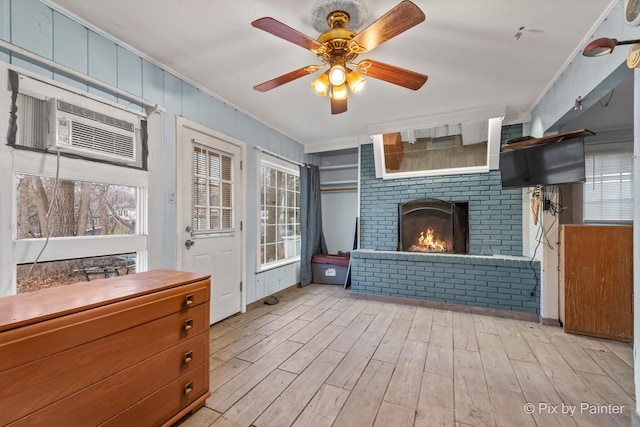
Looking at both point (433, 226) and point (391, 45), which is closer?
point (391, 45)

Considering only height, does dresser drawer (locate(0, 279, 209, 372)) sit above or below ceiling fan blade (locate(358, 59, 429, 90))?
below

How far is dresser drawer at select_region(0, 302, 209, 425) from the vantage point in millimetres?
940

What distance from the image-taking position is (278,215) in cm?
429

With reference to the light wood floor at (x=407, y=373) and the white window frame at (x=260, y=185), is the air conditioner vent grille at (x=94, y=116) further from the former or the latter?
the light wood floor at (x=407, y=373)

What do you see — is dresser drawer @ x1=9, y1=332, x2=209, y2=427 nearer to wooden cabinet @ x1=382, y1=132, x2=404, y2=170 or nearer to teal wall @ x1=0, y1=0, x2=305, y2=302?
teal wall @ x1=0, y1=0, x2=305, y2=302

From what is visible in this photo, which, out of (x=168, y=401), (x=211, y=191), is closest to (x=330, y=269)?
(x=211, y=191)

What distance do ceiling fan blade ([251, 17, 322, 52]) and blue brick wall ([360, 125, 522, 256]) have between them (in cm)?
279

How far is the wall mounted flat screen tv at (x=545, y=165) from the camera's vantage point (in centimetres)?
234

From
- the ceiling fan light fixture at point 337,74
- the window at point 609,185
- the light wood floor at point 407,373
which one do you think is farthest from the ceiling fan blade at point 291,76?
the window at point 609,185

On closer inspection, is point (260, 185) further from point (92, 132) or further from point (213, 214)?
point (92, 132)

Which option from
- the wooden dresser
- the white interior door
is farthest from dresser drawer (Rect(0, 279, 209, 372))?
the white interior door

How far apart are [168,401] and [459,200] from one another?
384 centimetres

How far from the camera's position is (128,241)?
209 cm

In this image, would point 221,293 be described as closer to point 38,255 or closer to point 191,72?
point 38,255
